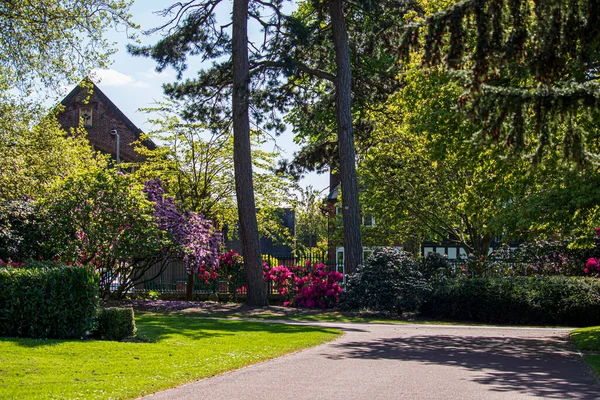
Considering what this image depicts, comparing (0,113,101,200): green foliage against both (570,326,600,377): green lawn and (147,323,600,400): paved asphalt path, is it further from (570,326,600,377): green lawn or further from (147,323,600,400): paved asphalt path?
(570,326,600,377): green lawn

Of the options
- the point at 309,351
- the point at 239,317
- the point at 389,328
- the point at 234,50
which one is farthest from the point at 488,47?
the point at 234,50

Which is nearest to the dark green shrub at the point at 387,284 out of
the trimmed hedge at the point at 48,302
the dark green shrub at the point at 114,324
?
the dark green shrub at the point at 114,324

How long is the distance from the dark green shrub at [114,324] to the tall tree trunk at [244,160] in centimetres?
1129

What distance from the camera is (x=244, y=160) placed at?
76.9 ft

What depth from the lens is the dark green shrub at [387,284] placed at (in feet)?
68.0

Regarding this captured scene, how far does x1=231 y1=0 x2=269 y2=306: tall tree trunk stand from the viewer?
76.9ft

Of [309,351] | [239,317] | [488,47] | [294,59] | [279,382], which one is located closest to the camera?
[488,47]

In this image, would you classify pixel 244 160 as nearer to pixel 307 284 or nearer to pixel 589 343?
pixel 307 284

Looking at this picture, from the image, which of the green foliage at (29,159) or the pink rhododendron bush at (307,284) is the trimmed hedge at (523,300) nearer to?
the pink rhododendron bush at (307,284)

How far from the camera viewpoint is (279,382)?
29.5 feet

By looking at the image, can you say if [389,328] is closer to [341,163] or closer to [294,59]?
[341,163]

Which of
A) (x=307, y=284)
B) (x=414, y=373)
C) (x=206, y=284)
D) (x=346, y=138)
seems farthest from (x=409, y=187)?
(x=414, y=373)

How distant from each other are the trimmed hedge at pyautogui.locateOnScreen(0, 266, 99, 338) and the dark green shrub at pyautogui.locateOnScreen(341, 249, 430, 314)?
10.7 metres

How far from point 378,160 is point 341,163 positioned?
16.9ft
